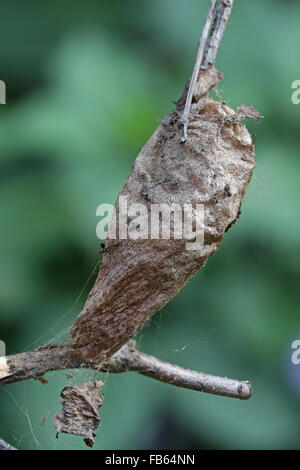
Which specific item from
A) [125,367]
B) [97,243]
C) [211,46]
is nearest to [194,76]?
[211,46]

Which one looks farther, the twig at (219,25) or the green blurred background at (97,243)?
the green blurred background at (97,243)

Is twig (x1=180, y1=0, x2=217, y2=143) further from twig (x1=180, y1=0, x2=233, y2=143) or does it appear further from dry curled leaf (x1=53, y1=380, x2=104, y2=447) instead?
dry curled leaf (x1=53, y1=380, x2=104, y2=447)

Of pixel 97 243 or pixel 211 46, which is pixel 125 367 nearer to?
pixel 211 46

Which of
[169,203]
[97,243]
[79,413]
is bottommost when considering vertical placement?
[79,413]

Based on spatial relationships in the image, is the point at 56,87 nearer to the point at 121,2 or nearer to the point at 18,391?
the point at 121,2

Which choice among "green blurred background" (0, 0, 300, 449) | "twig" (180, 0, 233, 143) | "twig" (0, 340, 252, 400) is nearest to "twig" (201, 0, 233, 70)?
"twig" (180, 0, 233, 143)

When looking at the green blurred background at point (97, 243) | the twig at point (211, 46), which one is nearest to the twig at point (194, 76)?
the twig at point (211, 46)

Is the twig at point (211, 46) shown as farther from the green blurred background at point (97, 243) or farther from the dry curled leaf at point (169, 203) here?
the green blurred background at point (97, 243)

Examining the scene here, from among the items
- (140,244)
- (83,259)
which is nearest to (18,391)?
(83,259)
